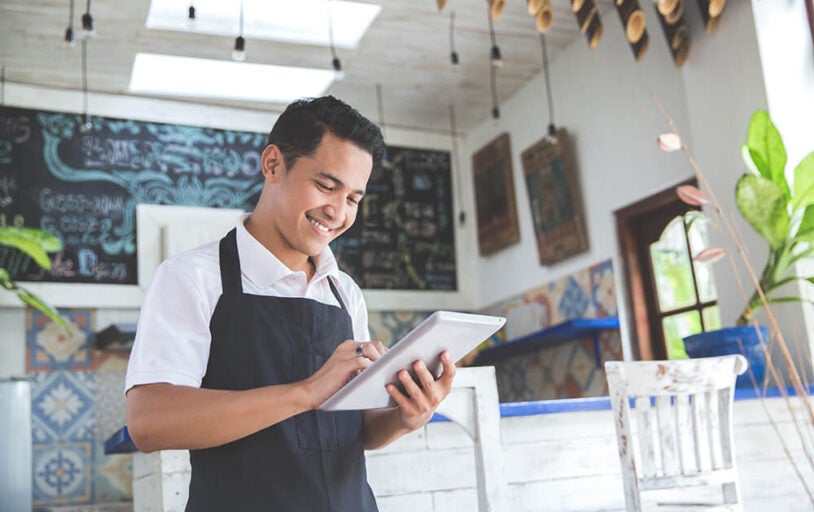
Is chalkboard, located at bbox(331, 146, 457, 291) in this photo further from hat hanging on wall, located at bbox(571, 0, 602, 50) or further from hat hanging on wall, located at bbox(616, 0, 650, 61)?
hat hanging on wall, located at bbox(616, 0, 650, 61)

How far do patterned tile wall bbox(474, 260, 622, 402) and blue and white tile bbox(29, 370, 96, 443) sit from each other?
289cm

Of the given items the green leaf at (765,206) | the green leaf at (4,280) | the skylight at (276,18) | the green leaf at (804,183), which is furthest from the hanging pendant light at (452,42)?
the green leaf at (4,280)

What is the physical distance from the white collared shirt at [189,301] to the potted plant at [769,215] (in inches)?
110

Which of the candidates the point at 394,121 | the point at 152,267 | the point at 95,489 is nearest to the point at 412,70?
the point at 394,121

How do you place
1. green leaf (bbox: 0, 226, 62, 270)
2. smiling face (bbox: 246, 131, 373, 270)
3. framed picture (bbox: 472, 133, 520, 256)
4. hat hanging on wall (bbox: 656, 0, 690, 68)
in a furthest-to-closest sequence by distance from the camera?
framed picture (bbox: 472, 133, 520, 256)
green leaf (bbox: 0, 226, 62, 270)
hat hanging on wall (bbox: 656, 0, 690, 68)
smiling face (bbox: 246, 131, 373, 270)

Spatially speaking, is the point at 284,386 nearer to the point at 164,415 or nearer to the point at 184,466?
the point at 164,415

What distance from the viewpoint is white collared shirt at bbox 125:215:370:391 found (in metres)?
1.33

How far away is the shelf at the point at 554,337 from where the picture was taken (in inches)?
206

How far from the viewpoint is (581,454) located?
10.4 feet

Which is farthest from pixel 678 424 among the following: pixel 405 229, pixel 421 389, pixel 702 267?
A: pixel 405 229

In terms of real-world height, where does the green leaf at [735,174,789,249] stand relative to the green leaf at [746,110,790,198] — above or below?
below

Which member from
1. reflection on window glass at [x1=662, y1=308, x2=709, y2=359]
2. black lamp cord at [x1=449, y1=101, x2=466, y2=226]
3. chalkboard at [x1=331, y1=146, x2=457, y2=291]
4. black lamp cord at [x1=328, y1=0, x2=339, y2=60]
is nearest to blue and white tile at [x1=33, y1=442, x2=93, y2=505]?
chalkboard at [x1=331, y1=146, x2=457, y2=291]

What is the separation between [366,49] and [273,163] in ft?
14.3

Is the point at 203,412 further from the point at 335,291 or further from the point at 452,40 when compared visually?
the point at 452,40
